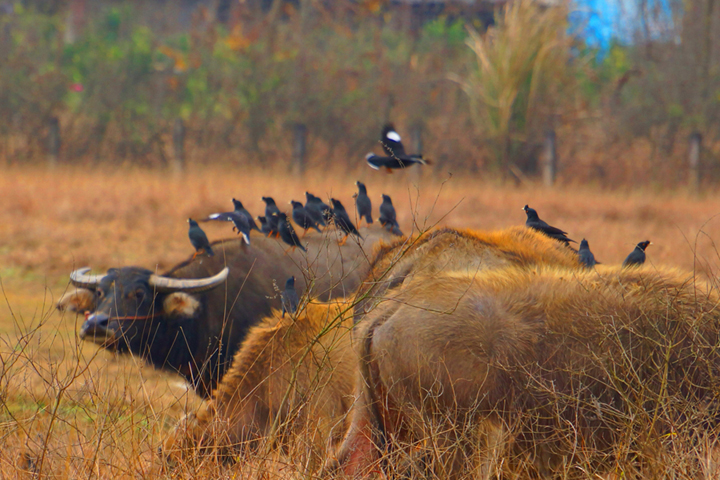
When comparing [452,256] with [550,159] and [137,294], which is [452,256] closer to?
[137,294]

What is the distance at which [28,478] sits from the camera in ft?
8.86

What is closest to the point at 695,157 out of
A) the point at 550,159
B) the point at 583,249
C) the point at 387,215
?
the point at 550,159

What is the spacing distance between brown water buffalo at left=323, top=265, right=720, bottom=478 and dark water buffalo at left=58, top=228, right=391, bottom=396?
5.77 ft

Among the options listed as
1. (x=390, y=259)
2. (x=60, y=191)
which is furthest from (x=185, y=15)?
(x=390, y=259)

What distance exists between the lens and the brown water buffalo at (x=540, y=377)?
2547 millimetres

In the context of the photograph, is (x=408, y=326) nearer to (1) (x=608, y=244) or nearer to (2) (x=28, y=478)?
(2) (x=28, y=478)

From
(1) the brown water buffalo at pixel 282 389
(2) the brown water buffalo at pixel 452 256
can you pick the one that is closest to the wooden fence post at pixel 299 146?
(2) the brown water buffalo at pixel 452 256

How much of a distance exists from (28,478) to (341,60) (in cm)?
1740

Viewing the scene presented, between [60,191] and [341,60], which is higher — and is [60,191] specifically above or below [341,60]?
below

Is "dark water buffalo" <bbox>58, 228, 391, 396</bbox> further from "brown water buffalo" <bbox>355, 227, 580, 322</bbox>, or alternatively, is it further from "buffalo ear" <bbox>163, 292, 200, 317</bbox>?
"brown water buffalo" <bbox>355, 227, 580, 322</bbox>

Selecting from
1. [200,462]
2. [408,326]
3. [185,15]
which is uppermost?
[185,15]

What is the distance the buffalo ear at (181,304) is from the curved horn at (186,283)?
0.18 ft

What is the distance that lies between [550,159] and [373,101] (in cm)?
446

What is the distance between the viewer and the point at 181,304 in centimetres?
471
